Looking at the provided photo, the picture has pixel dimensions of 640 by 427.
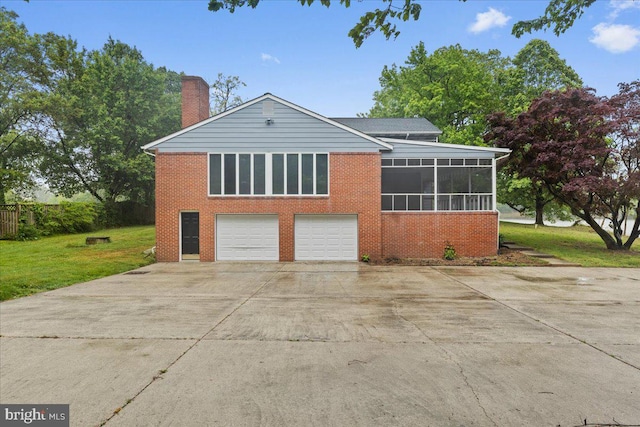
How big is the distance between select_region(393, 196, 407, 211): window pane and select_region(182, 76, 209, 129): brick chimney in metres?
9.83

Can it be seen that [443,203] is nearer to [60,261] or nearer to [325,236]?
[325,236]

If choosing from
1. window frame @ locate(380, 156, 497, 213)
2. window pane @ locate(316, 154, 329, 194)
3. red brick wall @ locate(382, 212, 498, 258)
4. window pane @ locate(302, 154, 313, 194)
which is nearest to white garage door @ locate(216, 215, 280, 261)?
window pane @ locate(302, 154, 313, 194)

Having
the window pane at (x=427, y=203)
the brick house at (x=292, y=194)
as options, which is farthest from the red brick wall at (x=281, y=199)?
the window pane at (x=427, y=203)

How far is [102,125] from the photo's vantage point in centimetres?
2314

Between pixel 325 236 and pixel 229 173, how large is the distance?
4595 mm

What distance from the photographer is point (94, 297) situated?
7.04m

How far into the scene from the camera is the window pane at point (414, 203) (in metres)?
13.5

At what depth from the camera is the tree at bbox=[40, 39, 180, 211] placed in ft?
76.9

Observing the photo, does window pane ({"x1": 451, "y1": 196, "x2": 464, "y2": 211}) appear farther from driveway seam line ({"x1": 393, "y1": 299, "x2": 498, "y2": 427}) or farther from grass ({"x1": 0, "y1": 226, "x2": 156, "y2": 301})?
grass ({"x1": 0, "y1": 226, "x2": 156, "y2": 301})

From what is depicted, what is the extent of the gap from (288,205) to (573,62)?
27350 millimetres

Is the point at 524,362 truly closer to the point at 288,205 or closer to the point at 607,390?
the point at 607,390

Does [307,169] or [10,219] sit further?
[10,219]

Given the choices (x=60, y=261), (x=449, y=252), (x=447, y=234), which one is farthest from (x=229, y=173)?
(x=449, y=252)

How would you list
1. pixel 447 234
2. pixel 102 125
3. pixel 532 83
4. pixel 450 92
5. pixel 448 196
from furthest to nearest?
pixel 532 83, pixel 450 92, pixel 102 125, pixel 448 196, pixel 447 234
